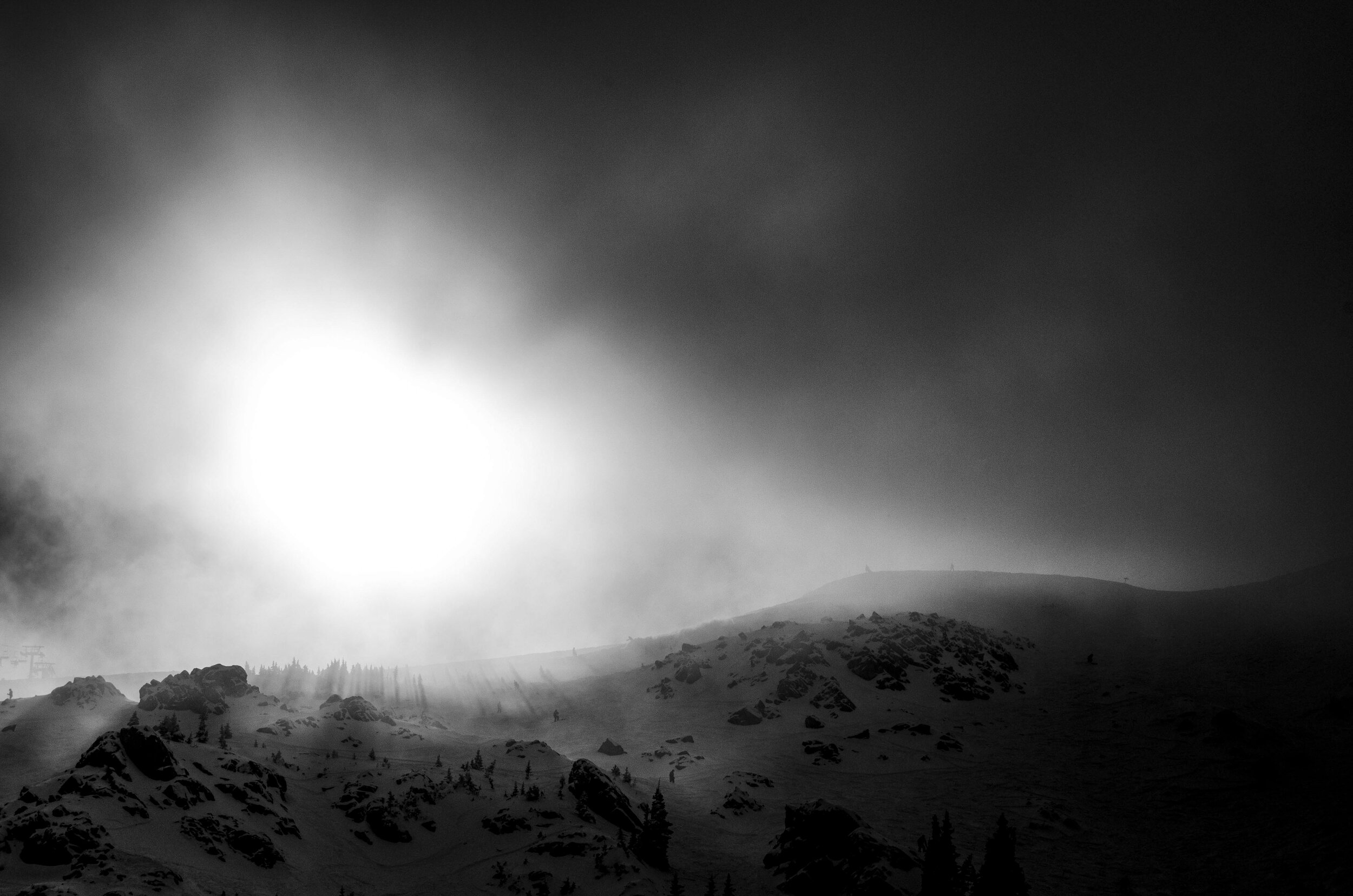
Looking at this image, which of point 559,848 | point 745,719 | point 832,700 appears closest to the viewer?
point 559,848

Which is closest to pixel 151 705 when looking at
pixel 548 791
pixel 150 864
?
pixel 150 864

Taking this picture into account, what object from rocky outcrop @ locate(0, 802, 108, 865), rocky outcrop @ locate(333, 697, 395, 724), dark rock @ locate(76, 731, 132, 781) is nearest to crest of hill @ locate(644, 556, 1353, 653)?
rocky outcrop @ locate(333, 697, 395, 724)

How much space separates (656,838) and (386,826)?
57.5 feet

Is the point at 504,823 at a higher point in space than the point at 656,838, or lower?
higher

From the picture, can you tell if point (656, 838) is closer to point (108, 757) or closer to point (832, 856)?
point (832, 856)

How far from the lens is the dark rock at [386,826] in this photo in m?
40.9

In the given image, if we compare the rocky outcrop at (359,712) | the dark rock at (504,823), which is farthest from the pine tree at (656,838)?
the rocky outcrop at (359,712)

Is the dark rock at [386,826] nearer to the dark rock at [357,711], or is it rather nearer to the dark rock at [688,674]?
the dark rock at [357,711]

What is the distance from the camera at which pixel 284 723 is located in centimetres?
5584

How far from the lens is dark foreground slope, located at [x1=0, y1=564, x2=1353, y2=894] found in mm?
36375

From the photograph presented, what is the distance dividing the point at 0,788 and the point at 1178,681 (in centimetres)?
10821

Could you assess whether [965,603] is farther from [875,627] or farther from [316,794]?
[316,794]

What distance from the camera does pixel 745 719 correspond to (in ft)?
246

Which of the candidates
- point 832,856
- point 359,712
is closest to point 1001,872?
point 832,856
